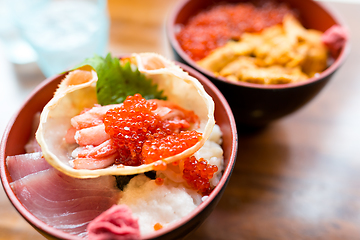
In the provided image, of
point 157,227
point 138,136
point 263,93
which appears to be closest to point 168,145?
point 138,136

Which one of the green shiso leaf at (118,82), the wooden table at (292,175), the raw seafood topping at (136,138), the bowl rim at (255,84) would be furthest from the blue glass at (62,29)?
the raw seafood topping at (136,138)

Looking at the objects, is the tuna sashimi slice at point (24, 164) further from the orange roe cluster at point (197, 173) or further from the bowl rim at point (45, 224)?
the orange roe cluster at point (197, 173)

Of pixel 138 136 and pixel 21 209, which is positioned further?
pixel 138 136

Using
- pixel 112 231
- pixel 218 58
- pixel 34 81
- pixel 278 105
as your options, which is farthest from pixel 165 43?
pixel 112 231

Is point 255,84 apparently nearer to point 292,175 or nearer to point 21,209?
point 292,175

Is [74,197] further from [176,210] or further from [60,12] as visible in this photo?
[60,12]

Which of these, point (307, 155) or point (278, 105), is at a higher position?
point (278, 105)

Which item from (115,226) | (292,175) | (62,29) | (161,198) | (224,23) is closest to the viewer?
(115,226)
